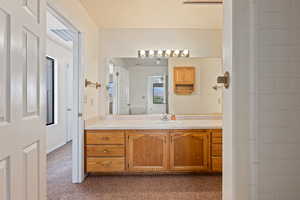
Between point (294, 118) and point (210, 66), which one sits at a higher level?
point (210, 66)

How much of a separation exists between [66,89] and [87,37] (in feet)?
8.43

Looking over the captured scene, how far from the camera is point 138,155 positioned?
2867 mm

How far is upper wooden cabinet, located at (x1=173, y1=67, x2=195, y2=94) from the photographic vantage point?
351cm

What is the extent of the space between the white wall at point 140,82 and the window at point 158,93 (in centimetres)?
13

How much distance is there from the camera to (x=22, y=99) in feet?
3.84

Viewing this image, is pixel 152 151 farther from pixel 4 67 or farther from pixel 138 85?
pixel 4 67

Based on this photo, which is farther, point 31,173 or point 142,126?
point 142,126

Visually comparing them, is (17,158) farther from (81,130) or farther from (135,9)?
(135,9)

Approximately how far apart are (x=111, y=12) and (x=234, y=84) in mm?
2386

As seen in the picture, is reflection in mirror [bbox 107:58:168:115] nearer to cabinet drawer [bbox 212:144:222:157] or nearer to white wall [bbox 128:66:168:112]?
white wall [bbox 128:66:168:112]

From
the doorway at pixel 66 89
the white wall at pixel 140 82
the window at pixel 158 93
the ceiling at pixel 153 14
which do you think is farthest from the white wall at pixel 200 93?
the doorway at pixel 66 89

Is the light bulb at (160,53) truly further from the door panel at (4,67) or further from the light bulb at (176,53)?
the door panel at (4,67)

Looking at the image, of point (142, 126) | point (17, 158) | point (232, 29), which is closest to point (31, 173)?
point (17, 158)

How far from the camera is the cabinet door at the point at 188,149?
2.88 meters
